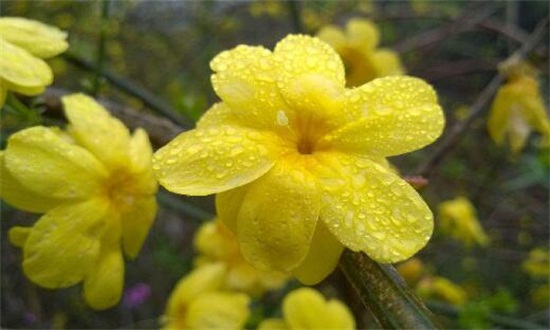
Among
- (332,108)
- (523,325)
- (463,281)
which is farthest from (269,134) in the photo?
(463,281)

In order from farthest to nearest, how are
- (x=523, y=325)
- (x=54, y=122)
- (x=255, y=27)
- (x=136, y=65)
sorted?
(x=255, y=27)
(x=136, y=65)
(x=523, y=325)
(x=54, y=122)

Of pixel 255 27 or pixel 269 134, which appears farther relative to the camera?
pixel 255 27

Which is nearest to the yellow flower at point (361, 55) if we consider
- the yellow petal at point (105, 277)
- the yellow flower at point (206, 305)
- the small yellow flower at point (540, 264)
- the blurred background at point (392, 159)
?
the blurred background at point (392, 159)

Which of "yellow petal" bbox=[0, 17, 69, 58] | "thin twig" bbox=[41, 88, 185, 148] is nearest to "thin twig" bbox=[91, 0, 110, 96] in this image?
"thin twig" bbox=[41, 88, 185, 148]

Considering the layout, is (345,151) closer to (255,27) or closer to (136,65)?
(136,65)

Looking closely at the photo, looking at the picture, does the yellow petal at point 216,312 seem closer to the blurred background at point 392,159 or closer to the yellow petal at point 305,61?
the blurred background at point 392,159

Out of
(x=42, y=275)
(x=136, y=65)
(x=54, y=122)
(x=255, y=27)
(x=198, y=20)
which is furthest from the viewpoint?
(x=255, y=27)

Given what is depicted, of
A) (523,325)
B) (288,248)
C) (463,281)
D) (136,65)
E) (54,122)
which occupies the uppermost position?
Result: (288,248)
